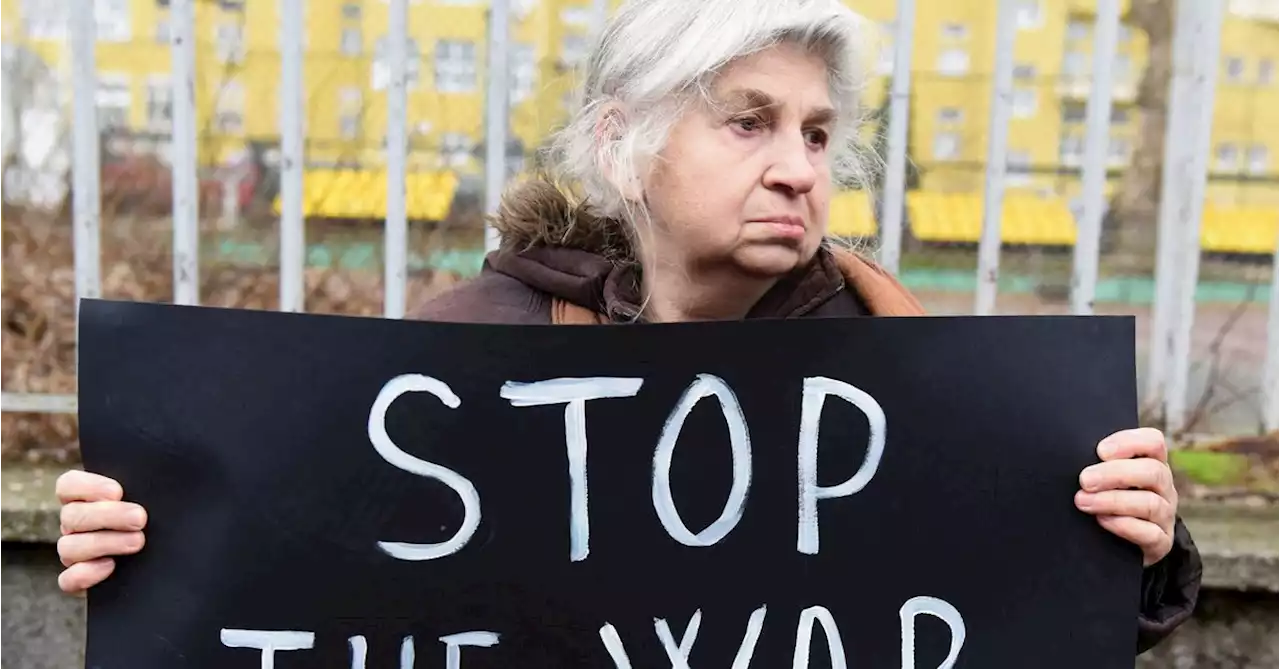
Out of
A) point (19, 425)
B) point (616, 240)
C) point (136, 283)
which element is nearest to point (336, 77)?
point (136, 283)

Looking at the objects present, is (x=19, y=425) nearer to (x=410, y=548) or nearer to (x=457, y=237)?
(x=457, y=237)

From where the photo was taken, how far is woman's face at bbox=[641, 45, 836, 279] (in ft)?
3.66

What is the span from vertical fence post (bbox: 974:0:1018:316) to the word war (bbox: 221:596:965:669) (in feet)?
3.49

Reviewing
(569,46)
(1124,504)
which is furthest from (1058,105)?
(1124,504)

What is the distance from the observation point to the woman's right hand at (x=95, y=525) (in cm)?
102

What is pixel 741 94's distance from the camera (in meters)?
1.13

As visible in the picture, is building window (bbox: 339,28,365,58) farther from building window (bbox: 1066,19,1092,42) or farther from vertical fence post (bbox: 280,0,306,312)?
building window (bbox: 1066,19,1092,42)

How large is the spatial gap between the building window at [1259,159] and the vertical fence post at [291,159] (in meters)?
1.80

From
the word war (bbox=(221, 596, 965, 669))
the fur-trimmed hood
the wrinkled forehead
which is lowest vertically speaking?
the word war (bbox=(221, 596, 965, 669))

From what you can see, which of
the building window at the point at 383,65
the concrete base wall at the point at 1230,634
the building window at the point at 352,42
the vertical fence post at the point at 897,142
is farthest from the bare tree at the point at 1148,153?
the building window at the point at 352,42

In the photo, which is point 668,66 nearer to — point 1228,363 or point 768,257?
point 768,257

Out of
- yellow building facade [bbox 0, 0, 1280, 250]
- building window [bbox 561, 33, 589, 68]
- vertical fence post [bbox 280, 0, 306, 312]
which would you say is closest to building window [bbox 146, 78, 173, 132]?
yellow building facade [bbox 0, 0, 1280, 250]

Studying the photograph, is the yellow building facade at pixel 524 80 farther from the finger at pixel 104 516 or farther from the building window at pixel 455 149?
the finger at pixel 104 516

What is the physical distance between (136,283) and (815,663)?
64.6 inches
